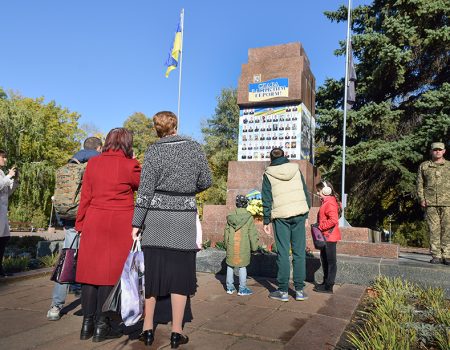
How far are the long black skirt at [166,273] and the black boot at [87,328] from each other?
55 centimetres

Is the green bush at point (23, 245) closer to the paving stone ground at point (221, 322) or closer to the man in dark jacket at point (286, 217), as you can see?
the paving stone ground at point (221, 322)

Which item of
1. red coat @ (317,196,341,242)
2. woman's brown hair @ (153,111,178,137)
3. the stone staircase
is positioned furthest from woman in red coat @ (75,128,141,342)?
the stone staircase

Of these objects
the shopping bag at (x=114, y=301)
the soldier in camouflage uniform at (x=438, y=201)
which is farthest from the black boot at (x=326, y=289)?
the shopping bag at (x=114, y=301)

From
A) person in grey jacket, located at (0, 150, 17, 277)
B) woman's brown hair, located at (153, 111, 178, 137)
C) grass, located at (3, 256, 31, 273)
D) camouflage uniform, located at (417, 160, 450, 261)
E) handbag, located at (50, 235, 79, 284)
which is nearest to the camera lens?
woman's brown hair, located at (153, 111, 178, 137)

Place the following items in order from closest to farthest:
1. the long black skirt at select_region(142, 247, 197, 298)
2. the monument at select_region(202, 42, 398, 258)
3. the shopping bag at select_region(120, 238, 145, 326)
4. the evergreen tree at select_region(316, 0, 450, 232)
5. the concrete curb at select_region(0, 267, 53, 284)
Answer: the shopping bag at select_region(120, 238, 145, 326), the long black skirt at select_region(142, 247, 197, 298), the concrete curb at select_region(0, 267, 53, 284), the monument at select_region(202, 42, 398, 258), the evergreen tree at select_region(316, 0, 450, 232)

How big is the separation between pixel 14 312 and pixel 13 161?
2818 cm

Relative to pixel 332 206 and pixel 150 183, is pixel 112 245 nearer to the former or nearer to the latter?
pixel 150 183

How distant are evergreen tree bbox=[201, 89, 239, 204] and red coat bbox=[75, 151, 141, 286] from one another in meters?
29.6

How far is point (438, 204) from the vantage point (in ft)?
19.4

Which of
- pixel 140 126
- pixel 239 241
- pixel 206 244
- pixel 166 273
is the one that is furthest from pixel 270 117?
pixel 140 126

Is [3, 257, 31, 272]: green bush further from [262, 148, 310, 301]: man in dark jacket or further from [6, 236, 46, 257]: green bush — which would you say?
[262, 148, 310, 301]: man in dark jacket

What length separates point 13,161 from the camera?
2844 centimetres

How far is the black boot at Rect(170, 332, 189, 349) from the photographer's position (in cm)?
287

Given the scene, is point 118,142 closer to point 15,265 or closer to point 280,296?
point 280,296
